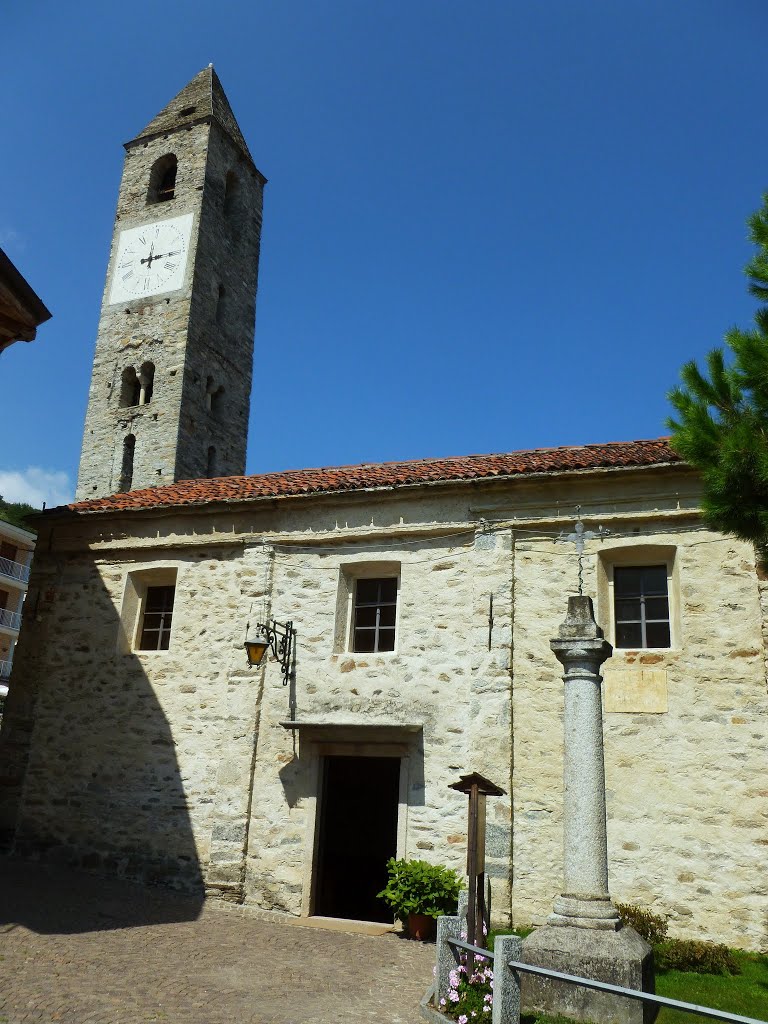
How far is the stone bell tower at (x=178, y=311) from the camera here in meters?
25.2

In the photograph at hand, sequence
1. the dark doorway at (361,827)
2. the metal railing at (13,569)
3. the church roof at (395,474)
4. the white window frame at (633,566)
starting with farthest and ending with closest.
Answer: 1. the metal railing at (13,569)
2. the dark doorway at (361,827)
3. the church roof at (395,474)
4. the white window frame at (633,566)

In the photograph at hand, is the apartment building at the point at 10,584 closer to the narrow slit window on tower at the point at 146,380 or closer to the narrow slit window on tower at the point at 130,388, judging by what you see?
the narrow slit window on tower at the point at 130,388

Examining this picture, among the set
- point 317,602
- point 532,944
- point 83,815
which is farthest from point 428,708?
point 83,815

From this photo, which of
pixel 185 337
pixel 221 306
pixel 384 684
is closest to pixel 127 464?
pixel 185 337

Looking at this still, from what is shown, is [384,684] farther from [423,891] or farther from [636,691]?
[636,691]

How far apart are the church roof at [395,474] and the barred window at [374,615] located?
1.61 metres

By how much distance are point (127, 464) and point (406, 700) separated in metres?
16.1

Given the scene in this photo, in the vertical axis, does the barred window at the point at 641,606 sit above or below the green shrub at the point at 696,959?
above

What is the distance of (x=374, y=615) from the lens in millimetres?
13094

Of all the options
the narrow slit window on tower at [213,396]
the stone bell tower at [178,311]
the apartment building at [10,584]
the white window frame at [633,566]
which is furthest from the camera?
the apartment building at [10,584]

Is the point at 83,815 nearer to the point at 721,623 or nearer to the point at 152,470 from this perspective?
the point at 721,623

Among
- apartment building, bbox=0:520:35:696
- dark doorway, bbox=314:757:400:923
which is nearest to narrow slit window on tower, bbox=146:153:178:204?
apartment building, bbox=0:520:35:696

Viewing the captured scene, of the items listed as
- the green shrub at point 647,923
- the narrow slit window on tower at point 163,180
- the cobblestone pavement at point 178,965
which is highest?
the narrow slit window on tower at point 163,180

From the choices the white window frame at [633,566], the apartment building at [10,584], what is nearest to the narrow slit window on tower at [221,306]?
Answer: the apartment building at [10,584]
